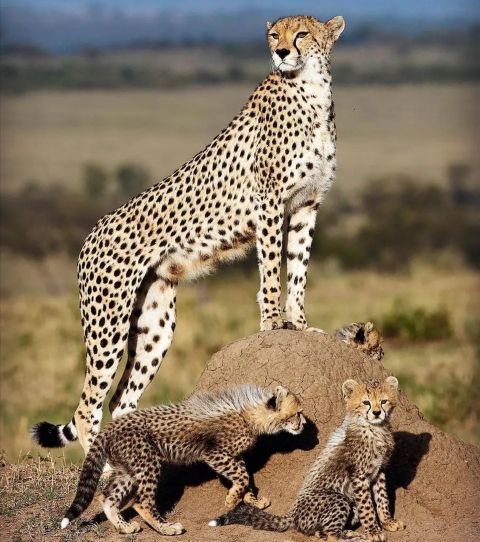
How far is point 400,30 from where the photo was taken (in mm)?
61656

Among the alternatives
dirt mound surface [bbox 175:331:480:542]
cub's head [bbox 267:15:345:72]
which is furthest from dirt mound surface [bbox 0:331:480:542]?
cub's head [bbox 267:15:345:72]

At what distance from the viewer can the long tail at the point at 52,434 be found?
6.27m

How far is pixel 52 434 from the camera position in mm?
6316

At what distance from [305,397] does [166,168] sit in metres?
33.6

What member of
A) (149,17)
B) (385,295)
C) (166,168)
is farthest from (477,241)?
(149,17)

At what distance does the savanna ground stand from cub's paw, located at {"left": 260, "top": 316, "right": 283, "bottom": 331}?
88.0 inches

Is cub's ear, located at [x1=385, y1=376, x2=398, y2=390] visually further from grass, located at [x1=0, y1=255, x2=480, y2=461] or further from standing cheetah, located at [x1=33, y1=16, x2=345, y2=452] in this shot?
grass, located at [x1=0, y1=255, x2=480, y2=461]

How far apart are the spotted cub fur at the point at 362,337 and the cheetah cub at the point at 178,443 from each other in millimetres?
777

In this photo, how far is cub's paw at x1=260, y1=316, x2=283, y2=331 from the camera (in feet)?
20.1


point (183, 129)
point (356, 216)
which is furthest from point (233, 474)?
point (183, 129)

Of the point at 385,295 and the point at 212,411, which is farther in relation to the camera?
the point at 385,295

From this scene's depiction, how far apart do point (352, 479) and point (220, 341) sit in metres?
9.84

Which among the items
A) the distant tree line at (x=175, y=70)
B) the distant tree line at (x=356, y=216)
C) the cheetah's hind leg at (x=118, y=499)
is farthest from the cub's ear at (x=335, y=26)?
the distant tree line at (x=175, y=70)

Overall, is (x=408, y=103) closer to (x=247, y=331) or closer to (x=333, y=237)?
(x=333, y=237)
